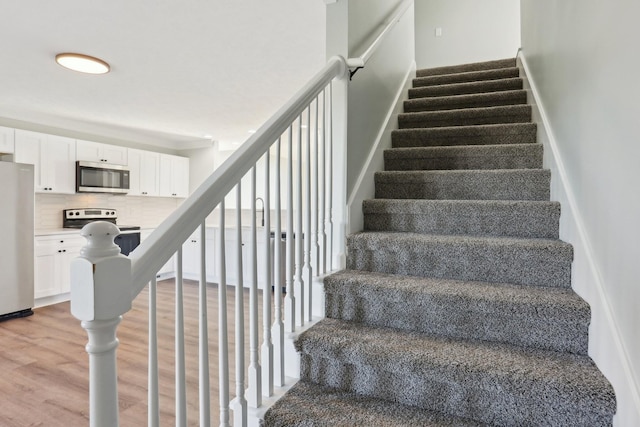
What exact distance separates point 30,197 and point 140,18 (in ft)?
9.60

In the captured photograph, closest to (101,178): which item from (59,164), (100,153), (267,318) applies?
(100,153)

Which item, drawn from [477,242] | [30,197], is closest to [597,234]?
[477,242]

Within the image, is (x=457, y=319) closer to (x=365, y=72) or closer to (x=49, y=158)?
(x=365, y=72)

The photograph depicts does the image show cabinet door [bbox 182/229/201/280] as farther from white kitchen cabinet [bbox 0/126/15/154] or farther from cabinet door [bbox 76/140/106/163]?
white kitchen cabinet [bbox 0/126/15/154]

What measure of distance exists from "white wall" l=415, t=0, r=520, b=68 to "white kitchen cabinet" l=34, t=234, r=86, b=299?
5344mm

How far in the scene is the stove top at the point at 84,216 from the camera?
4.98m

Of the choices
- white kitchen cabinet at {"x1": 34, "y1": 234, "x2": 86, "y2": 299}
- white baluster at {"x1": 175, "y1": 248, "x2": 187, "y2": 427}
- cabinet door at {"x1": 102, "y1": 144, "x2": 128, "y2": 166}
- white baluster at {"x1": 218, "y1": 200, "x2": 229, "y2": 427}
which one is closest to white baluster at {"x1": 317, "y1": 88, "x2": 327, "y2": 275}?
white baluster at {"x1": 218, "y1": 200, "x2": 229, "y2": 427}

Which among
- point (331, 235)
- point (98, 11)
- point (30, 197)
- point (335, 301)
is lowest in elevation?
point (335, 301)

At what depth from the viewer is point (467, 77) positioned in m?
3.33

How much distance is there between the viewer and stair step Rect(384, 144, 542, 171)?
83.9 inches

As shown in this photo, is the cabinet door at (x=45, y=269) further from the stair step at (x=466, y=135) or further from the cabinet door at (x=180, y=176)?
the stair step at (x=466, y=135)

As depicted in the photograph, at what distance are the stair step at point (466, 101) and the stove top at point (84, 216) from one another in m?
4.47

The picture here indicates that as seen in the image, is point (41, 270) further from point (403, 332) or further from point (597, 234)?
point (597, 234)

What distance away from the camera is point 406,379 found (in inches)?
48.4
